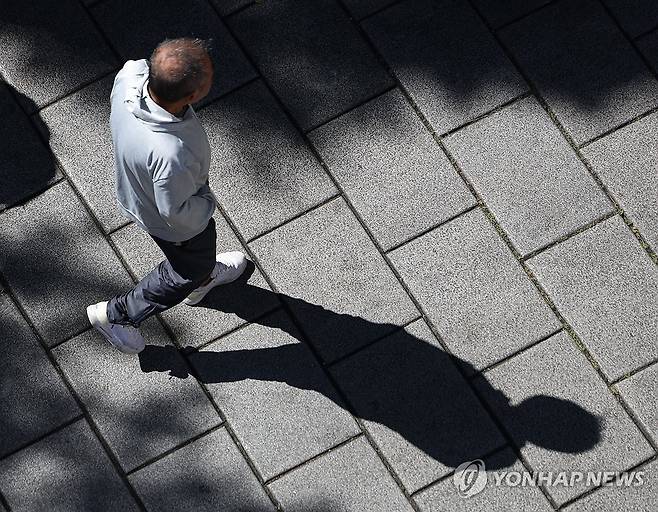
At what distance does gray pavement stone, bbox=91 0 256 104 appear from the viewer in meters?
4.95

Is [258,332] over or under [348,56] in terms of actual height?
under

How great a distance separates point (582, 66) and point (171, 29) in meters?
2.14

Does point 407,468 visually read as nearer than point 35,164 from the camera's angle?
Yes

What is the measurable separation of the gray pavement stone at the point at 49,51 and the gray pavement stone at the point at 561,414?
259 cm

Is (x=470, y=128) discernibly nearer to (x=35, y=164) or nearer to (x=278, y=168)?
(x=278, y=168)

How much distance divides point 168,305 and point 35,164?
119cm

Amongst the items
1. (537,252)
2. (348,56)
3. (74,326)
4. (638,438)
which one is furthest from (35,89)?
(638,438)

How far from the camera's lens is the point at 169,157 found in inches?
135

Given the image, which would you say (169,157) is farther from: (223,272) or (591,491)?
(591,491)

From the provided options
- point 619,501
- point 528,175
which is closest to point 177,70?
point 528,175

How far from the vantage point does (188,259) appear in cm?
406

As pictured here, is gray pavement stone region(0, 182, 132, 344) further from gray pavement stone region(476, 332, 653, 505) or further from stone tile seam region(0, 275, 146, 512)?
gray pavement stone region(476, 332, 653, 505)

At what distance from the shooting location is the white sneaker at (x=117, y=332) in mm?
4484

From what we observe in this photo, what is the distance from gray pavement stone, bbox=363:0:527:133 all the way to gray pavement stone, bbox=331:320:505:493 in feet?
3.76
